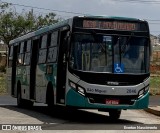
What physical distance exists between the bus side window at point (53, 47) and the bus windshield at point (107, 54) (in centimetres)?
184

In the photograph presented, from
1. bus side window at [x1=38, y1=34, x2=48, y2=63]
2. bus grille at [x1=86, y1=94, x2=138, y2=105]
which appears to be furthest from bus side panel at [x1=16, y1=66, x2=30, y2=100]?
bus grille at [x1=86, y1=94, x2=138, y2=105]

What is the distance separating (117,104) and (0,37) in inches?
2203

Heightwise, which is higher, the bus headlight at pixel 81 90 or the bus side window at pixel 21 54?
the bus side window at pixel 21 54

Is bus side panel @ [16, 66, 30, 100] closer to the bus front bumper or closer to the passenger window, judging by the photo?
the passenger window

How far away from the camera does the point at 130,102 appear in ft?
56.2

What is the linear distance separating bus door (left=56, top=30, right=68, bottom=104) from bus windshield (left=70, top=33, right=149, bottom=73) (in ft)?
1.93

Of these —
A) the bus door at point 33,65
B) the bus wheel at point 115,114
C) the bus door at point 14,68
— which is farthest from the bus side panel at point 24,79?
the bus wheel at point 115,114

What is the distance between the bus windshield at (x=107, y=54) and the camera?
1689cm

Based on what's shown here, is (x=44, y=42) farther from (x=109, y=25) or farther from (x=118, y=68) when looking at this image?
(x=118, y=68)

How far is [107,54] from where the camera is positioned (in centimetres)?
1700

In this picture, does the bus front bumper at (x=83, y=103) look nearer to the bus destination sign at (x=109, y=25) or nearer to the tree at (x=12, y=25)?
the bus destination sign at (x=109, y=25)

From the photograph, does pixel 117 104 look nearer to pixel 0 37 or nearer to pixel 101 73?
pixel 101 73

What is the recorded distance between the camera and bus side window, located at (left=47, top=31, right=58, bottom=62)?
1877 cm

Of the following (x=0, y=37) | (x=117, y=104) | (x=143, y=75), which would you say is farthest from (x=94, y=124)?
(x=0, y=37)
